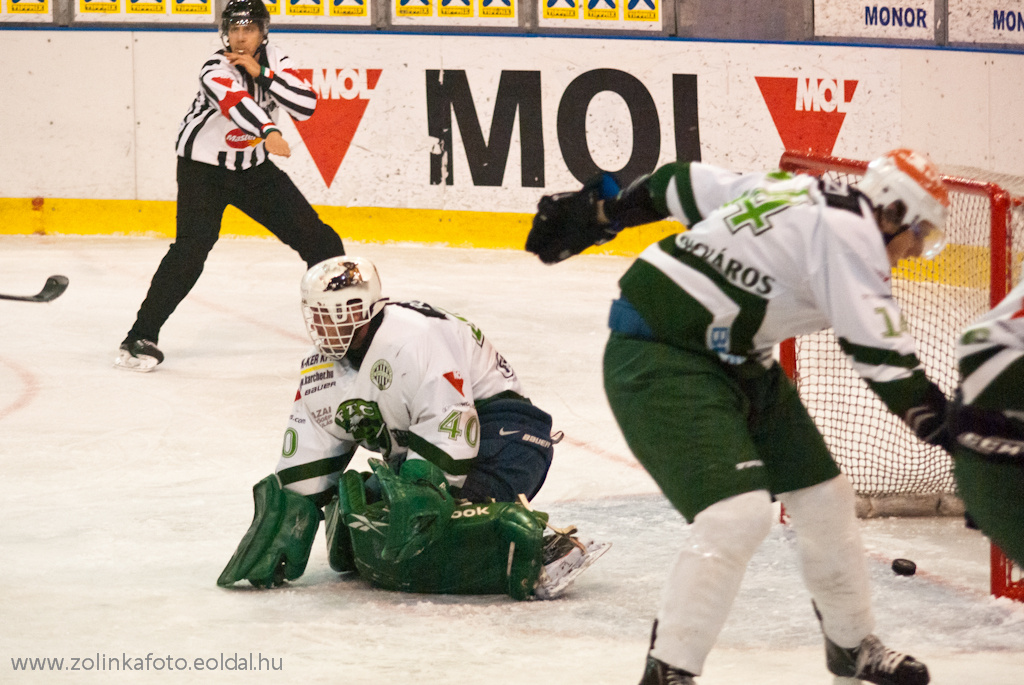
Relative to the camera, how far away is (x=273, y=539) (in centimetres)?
338

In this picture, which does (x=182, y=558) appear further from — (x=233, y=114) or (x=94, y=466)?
(x=233, y=114)

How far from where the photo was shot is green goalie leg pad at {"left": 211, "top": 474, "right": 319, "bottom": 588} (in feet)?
11.1

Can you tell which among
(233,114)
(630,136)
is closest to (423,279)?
(630,136)

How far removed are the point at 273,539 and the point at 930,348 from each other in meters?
3.12

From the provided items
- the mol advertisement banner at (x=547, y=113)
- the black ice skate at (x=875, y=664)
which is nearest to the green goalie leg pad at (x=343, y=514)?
the black ice skate at (x=875, y=664)

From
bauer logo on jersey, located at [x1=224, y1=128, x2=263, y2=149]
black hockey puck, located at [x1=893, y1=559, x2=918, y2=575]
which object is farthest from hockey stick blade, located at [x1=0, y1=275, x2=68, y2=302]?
black hockey puck, located at [x1=893, y1=559, x2=918, y2=575]

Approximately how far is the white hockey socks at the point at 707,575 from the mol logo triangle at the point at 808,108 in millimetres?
6543

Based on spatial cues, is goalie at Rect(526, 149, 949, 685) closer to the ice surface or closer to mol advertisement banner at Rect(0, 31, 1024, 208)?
the ice surface

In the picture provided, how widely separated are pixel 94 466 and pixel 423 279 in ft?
11.6

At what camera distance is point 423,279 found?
26.1ft

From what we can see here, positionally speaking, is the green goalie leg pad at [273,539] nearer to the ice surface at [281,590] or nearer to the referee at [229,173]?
the ice surface at [281,590]

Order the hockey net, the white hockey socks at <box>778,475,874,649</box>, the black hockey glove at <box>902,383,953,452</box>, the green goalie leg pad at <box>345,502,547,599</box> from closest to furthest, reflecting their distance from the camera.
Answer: the black hockey glove at <box>902,383,953,452</box>, the white hockey socks at <box>778,475,874,649</box>, the green goalie leg pad at <box>345,502,547,599</box>, the hockey net

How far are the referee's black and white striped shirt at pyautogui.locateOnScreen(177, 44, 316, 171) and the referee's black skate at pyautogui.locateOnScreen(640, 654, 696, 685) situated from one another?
12.7 feet

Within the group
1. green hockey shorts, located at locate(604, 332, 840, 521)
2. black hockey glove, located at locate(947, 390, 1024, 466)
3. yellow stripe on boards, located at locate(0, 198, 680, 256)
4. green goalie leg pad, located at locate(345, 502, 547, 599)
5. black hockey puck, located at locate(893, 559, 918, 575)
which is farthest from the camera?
yellow stripe on boards, located at locate(0, 198, 680, 256)
